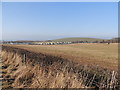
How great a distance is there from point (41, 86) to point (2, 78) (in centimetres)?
244

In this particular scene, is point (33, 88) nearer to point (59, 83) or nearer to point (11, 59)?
point (59, 83)

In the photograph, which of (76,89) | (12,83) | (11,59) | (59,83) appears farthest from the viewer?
(11,59)

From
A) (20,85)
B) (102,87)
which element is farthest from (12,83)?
(102,87)

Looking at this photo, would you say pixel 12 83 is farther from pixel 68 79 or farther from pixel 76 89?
pixel 76 89

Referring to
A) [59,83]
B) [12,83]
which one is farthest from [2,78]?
[59,83]

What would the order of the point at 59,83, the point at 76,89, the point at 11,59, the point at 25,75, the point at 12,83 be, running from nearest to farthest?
1. the point at 76,89
2. the point at 59,83
3. the point at 12,83
4. the point at 25,75
5. the point at 11,59

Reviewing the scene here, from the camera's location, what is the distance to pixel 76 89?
4.56 m

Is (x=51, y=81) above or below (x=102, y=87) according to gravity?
above

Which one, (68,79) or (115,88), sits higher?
(68,79)

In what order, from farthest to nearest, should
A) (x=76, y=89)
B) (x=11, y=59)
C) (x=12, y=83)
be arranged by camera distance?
(x=11, y=59), (x=12, y=83), (x=76, y=89)

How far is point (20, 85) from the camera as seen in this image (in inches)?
212

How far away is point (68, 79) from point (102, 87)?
1.47 meters

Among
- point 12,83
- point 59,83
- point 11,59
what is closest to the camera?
point 59,83

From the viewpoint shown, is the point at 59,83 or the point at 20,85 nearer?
the point at 59,83
